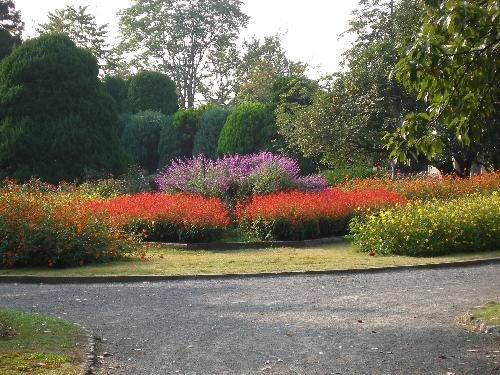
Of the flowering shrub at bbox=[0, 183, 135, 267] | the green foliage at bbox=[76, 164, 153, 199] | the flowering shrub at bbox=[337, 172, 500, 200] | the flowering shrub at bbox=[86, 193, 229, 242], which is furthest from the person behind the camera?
the green foliage at bbox=[76, 164, 153, 199]

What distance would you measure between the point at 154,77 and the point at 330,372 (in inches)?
1511

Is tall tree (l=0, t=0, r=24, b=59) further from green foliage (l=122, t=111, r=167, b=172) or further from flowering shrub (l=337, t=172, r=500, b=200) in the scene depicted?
flowering shrub (l=337, t=172, r=500, b=200)

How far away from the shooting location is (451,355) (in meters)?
6.84

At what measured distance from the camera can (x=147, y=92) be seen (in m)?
43.0

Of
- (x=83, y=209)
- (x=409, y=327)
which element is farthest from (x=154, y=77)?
(x=409, y=327)

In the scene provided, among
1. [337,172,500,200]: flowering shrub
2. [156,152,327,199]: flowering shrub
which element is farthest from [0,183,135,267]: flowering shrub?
[337,172,500,200]: flowering shrub

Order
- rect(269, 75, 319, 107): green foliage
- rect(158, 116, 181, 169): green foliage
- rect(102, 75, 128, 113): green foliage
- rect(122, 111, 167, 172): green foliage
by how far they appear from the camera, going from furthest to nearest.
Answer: rect(102, 75, 128, 113): green foliage → rect(122, 111, 167, 172): green foliage → rect(158, 116, 181, 169): green foliage → rect(269, 75, 319, 107): green foliage

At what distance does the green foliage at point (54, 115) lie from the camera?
2720cm

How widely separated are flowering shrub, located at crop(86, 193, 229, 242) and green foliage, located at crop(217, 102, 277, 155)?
47.6 ft

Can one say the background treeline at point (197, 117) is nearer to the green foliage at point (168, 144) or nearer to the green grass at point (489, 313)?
the green foliage at point (168, 144)

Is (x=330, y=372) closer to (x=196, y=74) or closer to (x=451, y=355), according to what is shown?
(x=451, y=355)

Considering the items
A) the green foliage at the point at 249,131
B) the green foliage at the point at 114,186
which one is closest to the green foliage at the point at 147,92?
the green foliage at the point at 249,131

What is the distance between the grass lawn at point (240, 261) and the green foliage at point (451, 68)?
5585mm

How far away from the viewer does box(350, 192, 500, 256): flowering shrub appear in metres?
15.1
